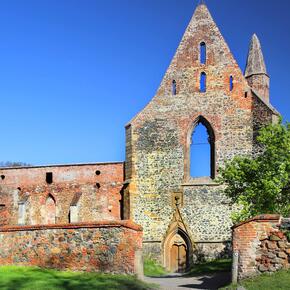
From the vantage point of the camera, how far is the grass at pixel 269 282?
12859 millimetres

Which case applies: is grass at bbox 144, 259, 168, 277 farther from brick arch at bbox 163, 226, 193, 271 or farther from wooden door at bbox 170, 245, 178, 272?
wooden door at bbox 170, 245, 178, 272

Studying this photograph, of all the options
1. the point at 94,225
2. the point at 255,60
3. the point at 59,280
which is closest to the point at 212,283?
the point at 94,225

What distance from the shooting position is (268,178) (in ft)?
68.6

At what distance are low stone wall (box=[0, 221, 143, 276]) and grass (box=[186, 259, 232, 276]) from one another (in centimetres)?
830

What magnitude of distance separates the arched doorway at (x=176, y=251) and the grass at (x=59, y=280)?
13.3 metres

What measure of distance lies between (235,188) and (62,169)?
13.7 meters

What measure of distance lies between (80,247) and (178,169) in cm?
1385

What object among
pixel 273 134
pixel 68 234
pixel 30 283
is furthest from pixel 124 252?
pixel 273 134

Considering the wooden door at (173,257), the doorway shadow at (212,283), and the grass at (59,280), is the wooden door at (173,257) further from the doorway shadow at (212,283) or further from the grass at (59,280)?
the grass at (59,280)

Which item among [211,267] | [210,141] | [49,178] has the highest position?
[210,141]

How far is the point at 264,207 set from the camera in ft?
68.2

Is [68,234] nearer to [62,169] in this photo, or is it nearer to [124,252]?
[124,252]

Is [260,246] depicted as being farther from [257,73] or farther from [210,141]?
[257,73]

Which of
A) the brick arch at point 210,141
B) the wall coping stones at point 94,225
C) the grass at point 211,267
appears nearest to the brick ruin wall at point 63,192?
the brick arch at point 210,141
